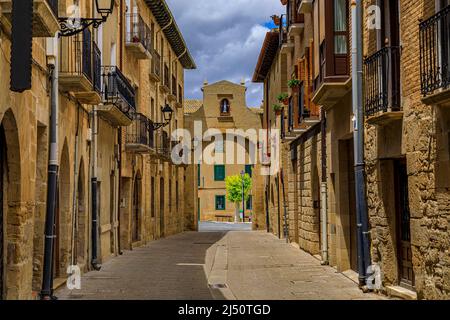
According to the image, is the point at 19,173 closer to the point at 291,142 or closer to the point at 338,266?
the point at 338,266

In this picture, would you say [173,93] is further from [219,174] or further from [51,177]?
[219,174]

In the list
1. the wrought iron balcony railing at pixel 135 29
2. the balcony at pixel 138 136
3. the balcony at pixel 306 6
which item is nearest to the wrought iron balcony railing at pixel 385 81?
the balcony at pixel 306 6

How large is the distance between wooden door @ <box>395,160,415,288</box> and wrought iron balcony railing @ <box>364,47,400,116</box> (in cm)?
108

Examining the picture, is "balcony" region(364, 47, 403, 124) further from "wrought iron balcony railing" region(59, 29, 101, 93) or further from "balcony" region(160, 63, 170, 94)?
"balcony" region(160, 63, 170, 94)

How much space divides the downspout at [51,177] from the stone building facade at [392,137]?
513 centimetres

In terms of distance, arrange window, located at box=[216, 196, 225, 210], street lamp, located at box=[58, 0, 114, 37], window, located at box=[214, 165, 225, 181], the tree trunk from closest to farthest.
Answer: street lamp, located at box=[58, 0, 114, 37] < the tree trunk < window, located at box=[214, 165, 225, 181] < window, located at box=[216, 196, 225, 210]

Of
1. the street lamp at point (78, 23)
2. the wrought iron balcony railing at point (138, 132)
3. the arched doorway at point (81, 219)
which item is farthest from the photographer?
the wrought iron balcony railing at point (138, 132)

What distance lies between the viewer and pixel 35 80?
33.8 ft

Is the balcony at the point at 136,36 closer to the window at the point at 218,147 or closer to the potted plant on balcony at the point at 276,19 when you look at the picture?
the potted plant on balcony at the point at 276,19

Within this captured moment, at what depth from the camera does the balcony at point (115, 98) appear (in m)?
16.7

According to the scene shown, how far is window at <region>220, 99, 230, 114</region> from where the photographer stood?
172 ft

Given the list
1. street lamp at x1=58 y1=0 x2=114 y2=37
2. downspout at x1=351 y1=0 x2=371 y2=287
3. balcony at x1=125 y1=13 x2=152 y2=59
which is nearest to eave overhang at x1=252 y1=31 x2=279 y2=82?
balcony at x1=125 y1=13 x2=152 y2=59
